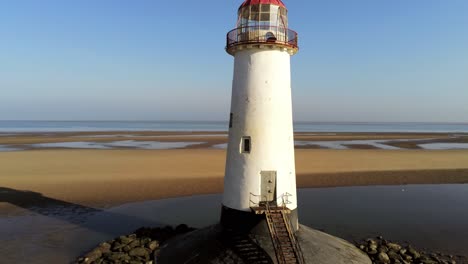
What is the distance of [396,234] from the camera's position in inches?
632

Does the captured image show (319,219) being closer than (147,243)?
No

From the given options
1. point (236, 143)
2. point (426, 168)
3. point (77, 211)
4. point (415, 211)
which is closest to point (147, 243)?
point (236, 143)

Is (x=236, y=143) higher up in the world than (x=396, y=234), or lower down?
higher up

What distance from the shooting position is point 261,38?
1047 cm

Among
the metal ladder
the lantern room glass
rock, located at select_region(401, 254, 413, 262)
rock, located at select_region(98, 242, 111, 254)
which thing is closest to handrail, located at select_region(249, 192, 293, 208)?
the metal ladder

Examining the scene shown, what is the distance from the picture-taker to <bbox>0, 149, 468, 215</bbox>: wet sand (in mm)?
23234

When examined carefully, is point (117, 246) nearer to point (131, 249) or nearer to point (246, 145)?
point (131, 249)

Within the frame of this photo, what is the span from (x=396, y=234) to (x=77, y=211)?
1657cm

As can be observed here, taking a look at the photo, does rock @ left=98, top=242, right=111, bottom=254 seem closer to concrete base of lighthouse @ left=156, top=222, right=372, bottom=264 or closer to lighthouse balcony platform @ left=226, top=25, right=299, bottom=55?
concrete base of lighthouse @ left=156, top=222, right=372, bottom=264

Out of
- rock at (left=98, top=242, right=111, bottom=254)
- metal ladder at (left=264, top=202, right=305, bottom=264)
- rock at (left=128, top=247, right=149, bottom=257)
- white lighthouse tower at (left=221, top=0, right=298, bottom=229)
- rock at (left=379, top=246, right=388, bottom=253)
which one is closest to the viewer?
metal ladder at (left=264, top=202, right=305, bottom=264)

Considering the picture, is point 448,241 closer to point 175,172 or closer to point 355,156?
point 175,172

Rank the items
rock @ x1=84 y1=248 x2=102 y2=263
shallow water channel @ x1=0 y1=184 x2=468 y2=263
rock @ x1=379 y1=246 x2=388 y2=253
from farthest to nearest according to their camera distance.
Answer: shallow water channel @ x1=0 y1=184 x2=468 y2=263, rock @ x1=379 y1=246 x2=388 y2=253, rock @ x1=84 y1=248 x2=102 y2=263

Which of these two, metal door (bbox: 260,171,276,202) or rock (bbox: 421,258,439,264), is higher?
metal door (bbox: 260,171,276,202)

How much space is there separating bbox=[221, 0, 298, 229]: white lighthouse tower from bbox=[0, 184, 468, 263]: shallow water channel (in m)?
6.81
